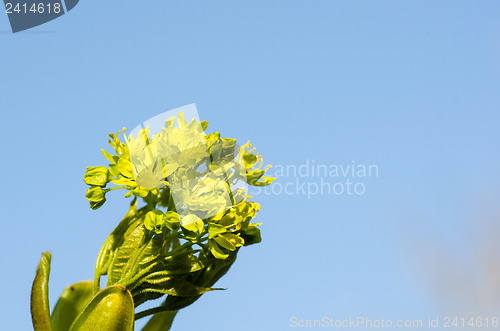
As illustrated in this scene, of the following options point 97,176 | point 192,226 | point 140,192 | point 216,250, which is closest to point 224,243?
point 216,250

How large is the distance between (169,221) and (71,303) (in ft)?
A: 2.49

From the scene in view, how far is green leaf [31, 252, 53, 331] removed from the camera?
2480 millimetres

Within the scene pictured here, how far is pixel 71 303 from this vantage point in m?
2.78

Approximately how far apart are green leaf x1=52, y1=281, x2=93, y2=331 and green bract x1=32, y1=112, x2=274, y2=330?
64 millimetres

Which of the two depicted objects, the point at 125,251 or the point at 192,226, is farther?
the point at 125,251

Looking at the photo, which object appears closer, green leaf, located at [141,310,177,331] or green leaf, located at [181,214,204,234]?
green leaf, located at [181,214,204,234]

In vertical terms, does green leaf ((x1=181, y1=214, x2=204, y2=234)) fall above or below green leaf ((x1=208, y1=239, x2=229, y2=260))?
above

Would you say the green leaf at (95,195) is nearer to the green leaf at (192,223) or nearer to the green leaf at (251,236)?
the green leaf at (192,223)

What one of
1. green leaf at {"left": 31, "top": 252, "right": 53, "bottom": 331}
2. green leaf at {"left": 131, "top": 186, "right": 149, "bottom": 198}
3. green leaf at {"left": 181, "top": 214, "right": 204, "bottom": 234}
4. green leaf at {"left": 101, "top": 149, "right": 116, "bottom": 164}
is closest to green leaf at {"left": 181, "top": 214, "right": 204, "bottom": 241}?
green leaf at {"left": 181, "top": 214, "right": 204, "bottom": 234}

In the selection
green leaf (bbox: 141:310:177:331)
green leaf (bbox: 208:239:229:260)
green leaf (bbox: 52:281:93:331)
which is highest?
green leaf (bbox: 208:239:229:260)

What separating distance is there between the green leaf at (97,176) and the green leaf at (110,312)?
1.46 ft

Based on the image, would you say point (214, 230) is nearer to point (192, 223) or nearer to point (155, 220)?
point (192, 223)

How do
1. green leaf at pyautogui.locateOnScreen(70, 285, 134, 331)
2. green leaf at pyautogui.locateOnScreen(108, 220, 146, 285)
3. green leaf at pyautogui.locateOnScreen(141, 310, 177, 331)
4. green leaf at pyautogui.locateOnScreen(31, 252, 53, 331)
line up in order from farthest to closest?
1. green leaf at pyautogui.locateOnScreen(141, 310, 177, 331)
2. green leaf at pyautogui.locateOnScreen(108, 220, 146, 285)
3. green leaf at pyautogui.locateOnScreen(31, 252, 53, 331)
4. green leaf at pyautogui.locateOnScreen(70, 285, 134, 331)

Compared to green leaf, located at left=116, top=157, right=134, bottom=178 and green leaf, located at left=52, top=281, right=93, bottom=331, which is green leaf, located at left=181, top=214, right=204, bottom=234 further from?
green leaf, located at left=52, top=281, right=93, bottom=331
